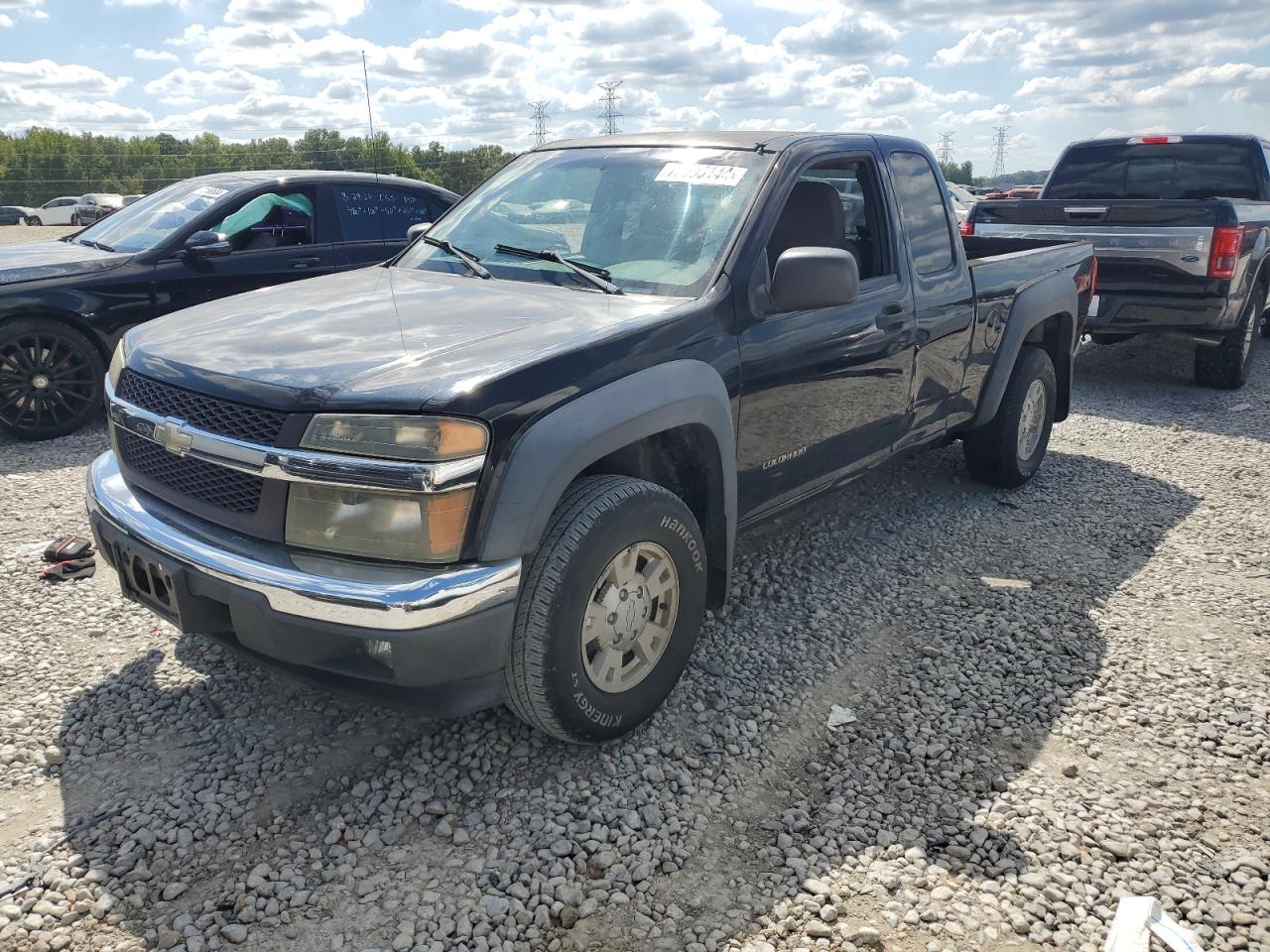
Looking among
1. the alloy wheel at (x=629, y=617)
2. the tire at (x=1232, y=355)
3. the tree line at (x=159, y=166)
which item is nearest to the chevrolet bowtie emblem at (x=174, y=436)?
the alloy wheel at (x=629, y=617)

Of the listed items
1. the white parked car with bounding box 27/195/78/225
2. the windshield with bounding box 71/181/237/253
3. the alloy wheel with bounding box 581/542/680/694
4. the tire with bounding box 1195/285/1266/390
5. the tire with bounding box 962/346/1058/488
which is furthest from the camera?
the white parked car with bounding box 27/195/78/225

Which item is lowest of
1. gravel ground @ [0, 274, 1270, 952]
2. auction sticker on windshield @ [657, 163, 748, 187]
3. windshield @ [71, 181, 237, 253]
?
gravel ground @ [0, 274, 1270, 952]

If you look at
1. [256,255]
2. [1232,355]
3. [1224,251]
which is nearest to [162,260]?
[256,255]

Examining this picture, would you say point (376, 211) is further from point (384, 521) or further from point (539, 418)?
point (384, 521)

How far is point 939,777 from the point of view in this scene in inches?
120

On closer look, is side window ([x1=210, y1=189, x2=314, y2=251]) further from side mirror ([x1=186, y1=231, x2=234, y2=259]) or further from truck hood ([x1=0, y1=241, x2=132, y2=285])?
truck hood ([x1=0, y1=241, x2=132, y2=285])

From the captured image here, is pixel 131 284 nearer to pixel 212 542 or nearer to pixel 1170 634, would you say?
pixel 212 542

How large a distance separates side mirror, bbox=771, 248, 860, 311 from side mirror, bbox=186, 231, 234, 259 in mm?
4745

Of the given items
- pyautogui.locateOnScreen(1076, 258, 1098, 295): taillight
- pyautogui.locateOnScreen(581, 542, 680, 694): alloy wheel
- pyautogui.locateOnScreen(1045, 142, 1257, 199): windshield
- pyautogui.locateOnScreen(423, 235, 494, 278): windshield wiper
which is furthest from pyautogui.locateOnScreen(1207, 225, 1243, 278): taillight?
pyautogui.locateOnScreen(581, 542, 680, 694): alloy wheel

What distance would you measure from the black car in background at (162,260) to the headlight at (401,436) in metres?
4.87

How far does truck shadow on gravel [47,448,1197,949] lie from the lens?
8.27 ft

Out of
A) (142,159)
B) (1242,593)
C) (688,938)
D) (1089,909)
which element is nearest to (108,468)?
(688,938)

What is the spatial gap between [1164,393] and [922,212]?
5.13m

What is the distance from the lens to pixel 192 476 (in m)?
2.80
